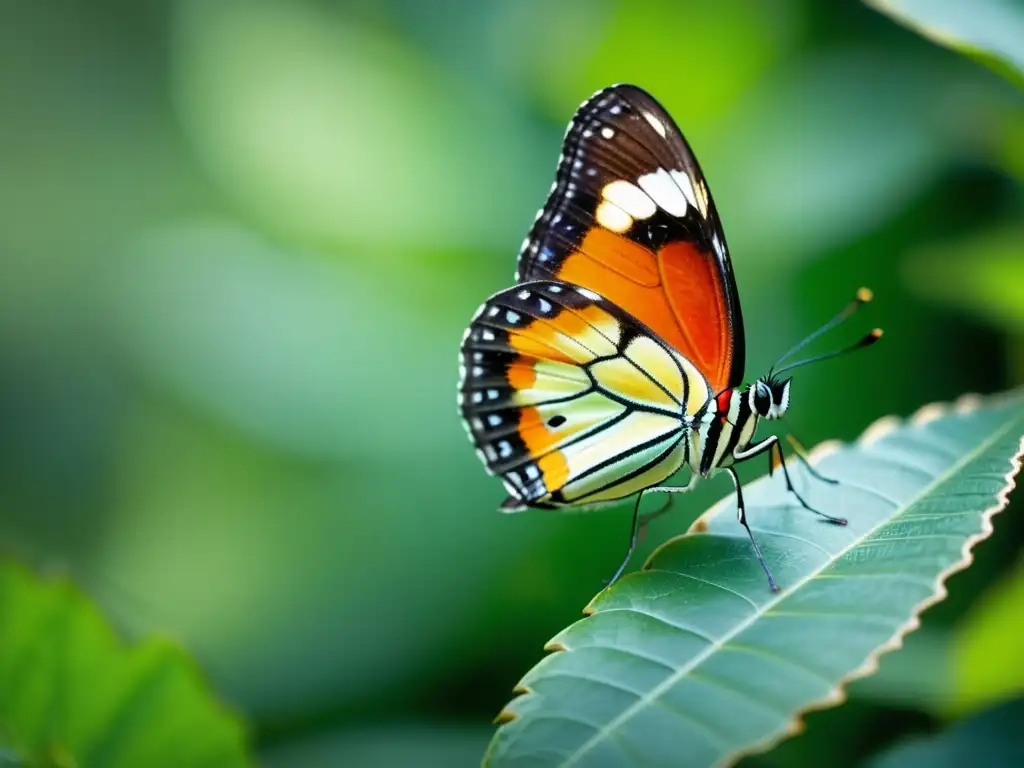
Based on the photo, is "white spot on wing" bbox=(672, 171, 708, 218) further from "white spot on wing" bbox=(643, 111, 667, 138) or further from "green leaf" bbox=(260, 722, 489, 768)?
"green leaf" bbox=(260, 722, 489, 768)

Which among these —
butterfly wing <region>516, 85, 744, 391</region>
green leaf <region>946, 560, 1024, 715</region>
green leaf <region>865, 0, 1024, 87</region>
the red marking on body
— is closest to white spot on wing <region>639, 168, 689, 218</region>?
butterfly wing <region>516, 85, 744, 391</region>

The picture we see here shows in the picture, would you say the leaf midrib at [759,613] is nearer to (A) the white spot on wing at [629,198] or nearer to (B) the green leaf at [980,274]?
(B) the green leaf at [980,274]

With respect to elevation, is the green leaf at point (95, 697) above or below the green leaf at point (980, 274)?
below

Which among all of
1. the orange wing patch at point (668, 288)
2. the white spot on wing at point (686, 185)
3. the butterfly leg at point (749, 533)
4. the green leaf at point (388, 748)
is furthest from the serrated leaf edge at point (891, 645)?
the green leaf at point (388, 748)

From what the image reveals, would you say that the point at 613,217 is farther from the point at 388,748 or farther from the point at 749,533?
the point at 388,748

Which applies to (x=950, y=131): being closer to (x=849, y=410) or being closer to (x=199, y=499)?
(x=849, y=410)

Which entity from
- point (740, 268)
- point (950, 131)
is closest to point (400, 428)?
point (740, 268)
